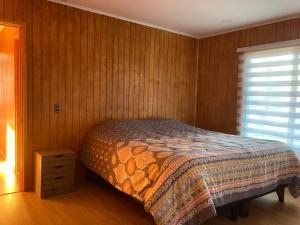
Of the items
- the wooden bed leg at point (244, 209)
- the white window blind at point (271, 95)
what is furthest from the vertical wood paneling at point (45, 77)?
the white window blind at point (271, 95)

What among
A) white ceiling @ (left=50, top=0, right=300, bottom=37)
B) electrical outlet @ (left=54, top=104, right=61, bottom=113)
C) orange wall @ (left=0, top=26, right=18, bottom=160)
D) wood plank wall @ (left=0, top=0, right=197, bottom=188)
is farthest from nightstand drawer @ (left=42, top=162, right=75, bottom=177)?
white ceiling @ (left=50, top=0, right=300, bottom=37)

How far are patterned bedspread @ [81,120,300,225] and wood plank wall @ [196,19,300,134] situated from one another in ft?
5.22

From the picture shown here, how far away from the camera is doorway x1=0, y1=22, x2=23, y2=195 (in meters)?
3.21

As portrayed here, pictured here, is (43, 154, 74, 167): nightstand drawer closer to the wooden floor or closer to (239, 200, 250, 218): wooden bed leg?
the wooden floor

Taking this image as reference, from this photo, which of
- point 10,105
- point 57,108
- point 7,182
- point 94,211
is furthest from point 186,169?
point 10,105

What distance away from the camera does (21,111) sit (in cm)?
314

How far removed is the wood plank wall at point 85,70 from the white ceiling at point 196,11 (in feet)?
0.65

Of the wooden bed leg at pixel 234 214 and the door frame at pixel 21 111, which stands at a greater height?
the door frame at pixel 21 111

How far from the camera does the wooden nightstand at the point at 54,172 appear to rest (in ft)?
9.78

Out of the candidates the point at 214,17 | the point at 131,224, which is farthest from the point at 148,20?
the point at 131,224

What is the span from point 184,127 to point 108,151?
59.8 inches

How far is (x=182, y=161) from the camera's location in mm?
2131

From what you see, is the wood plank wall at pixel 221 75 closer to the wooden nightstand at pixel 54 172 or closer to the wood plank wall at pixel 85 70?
the wood plank wall at pixel 85 70

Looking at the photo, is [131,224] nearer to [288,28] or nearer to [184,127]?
[184,127]
